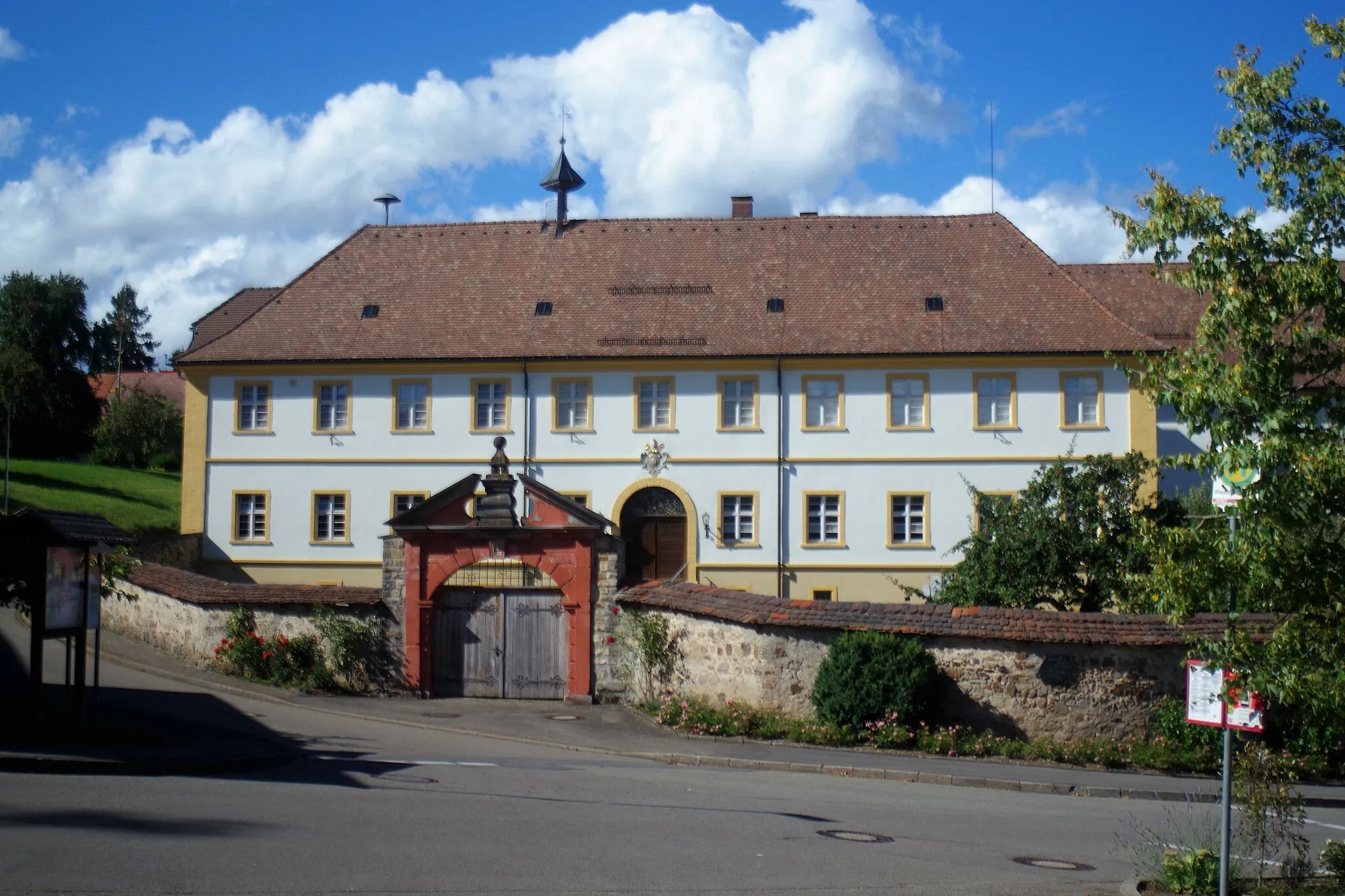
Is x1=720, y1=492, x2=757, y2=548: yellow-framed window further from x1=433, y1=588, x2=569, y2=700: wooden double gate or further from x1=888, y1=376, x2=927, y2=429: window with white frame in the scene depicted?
x1=433, y1=588, x2=569, y2=700: wooden double gate

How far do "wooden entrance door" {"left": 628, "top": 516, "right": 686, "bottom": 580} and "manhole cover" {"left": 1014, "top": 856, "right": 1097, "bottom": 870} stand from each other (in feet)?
79.9

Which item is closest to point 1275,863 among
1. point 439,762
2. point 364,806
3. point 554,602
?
point 364,806

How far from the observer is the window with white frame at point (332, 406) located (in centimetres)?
3675

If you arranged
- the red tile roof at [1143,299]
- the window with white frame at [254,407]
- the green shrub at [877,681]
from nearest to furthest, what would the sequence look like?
1. the green shrub at [877,681]
2. the window with white frame at [254,407]
3. the red tile roof at [1143,299]

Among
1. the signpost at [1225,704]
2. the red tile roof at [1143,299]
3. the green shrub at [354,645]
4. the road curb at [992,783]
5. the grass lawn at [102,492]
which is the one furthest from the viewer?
the grass lawn at [102,492]

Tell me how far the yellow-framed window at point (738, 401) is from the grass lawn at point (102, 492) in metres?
19.4

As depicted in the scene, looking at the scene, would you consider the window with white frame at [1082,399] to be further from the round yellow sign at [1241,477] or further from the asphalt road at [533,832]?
the round yellow sign at [1241,477]

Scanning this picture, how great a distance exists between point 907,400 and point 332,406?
16.0 m

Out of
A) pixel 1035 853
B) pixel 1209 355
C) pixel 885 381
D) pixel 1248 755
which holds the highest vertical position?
pixel 885 381

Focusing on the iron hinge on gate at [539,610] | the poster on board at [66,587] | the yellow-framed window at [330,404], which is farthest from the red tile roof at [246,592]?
the yellow-framed window at [330,404]

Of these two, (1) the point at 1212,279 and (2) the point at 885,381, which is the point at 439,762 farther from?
(2) the point at 885,381

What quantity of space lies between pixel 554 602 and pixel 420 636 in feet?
7.86

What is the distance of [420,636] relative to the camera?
22484mm

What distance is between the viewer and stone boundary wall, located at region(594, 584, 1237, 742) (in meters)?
18.0
